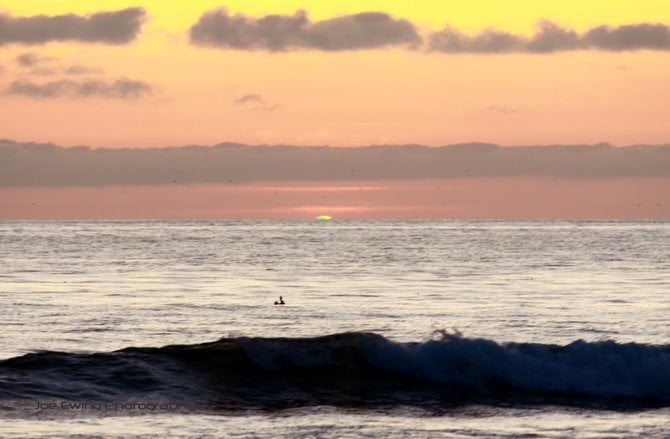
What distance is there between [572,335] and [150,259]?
6839 cm

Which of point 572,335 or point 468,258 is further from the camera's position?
point 468,258

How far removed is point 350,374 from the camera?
29.3 m

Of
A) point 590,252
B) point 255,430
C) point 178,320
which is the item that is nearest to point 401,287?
point 178,320

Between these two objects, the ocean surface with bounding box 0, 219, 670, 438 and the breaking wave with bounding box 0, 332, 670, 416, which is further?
the breaking wave with bounding box 0, 332, 670, 416

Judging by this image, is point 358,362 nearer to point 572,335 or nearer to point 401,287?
point 572,335

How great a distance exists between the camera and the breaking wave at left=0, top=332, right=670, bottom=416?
26.2 m

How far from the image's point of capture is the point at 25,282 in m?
66.8

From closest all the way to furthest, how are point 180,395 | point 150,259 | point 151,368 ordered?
1. point 180,395
2. point 151,368
3. point 150,259

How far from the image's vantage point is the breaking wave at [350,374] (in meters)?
26.2

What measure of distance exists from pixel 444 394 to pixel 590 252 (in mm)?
92166

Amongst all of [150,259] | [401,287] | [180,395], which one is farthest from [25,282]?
[180,395]

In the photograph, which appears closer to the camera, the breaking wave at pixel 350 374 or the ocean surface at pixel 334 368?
the ocean surface at pixel 334 368

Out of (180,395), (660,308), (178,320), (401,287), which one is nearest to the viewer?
(180,395)

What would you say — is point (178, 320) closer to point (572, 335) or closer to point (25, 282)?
point (572, 335)
